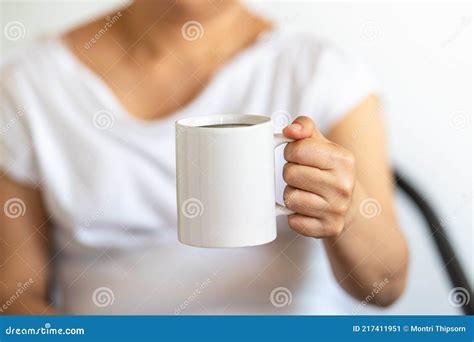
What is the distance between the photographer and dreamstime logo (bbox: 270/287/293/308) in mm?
1045

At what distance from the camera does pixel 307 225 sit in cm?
86

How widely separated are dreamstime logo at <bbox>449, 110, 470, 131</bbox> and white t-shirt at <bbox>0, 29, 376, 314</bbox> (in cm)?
11

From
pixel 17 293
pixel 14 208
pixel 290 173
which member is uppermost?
pixel 290 173

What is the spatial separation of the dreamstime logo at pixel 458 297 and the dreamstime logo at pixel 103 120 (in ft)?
1.68

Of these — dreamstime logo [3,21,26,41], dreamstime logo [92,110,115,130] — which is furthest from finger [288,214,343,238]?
dreamstime logo [3,21,26,41]

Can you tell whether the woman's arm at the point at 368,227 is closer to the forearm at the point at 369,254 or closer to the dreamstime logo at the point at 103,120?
the forearm at the point at 369,254

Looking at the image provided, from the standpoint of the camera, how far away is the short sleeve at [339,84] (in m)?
1.01

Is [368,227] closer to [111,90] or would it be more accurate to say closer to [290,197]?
[290,197]

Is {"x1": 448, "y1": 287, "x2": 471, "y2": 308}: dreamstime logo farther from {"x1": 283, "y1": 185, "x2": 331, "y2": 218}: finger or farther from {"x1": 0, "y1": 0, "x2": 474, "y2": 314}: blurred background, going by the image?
{"x1": 283, "y1": 185, "x2": 331, "y2": 218}: finger

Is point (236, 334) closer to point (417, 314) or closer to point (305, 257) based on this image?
point (305, 257)

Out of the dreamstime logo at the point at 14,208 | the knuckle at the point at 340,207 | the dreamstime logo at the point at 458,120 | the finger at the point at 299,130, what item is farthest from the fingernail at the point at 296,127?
the dreamstime logo at the point at 14,208

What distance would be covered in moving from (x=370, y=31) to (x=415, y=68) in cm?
8

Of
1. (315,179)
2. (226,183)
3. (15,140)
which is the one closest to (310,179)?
(315,179)

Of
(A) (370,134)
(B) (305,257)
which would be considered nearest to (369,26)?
(A) (370,134)
